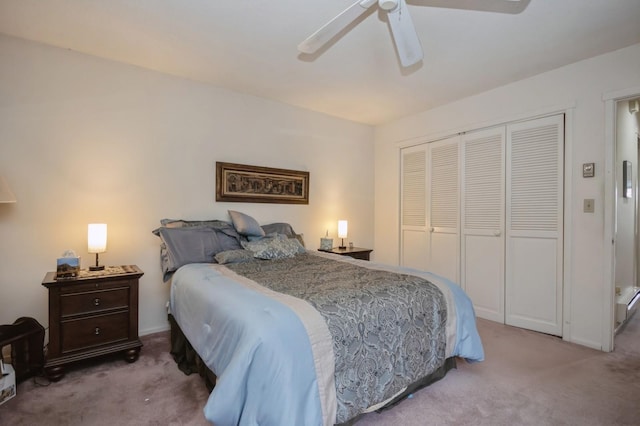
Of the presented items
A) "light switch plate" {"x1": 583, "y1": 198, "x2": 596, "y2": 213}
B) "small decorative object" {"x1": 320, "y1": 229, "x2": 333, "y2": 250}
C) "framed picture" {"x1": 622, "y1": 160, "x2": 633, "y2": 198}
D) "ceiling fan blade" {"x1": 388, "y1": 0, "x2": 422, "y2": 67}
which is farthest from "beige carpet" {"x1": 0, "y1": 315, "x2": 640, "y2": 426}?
"ceiling fan blade" {"x1": 388, "y1": 0, "x2": 422, "y2": 67}

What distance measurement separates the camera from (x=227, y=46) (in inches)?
98.0

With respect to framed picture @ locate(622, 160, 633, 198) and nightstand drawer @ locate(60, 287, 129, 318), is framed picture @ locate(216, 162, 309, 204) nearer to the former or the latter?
nightstand drawer @ locate(60, 287, 129, 318)

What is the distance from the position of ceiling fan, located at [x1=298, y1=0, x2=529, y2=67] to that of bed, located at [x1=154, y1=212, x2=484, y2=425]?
1465 mm

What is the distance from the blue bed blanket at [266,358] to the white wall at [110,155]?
1.53 meters

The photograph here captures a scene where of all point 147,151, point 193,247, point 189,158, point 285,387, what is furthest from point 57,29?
point 285,387

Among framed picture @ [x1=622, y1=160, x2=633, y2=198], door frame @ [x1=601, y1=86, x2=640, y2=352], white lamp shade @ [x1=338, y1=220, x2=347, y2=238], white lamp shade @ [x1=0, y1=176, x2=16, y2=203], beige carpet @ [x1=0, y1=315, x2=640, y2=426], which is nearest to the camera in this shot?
beige carpet @ [x1=0, y1=315, x2=640, y2=426]

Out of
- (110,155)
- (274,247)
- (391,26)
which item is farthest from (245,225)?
(391,26)

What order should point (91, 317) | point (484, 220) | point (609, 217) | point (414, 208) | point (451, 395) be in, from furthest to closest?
point (414, 208) → point (484, 220) → point (609, 217) → point (91, 317) → point (451, 395)

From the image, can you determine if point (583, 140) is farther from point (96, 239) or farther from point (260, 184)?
point (96, 239)

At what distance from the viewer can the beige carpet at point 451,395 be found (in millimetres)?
1688

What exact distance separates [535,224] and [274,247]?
2559 millimetres

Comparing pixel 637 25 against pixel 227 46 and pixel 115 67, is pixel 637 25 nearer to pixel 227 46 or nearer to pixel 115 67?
pixel 227 46

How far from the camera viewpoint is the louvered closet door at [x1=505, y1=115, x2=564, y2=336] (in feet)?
9.50

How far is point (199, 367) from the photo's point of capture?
78.6 inches
